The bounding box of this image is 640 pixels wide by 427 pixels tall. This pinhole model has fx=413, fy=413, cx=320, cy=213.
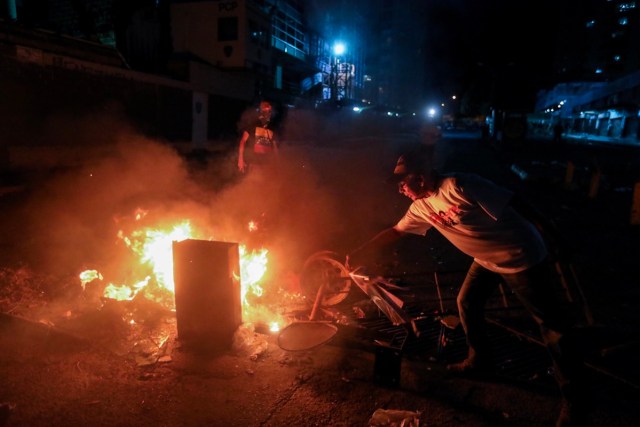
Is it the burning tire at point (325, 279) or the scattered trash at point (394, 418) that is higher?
the burning tire at point (325, 279)

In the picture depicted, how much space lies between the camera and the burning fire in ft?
15.4

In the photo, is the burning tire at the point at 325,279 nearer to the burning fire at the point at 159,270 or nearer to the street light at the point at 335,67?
the burning fire at the point at 159,270

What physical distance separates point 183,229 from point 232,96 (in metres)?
19.9

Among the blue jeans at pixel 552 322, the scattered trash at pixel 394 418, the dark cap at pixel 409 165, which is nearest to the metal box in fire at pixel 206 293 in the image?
the scattered trash at pixel 394 418

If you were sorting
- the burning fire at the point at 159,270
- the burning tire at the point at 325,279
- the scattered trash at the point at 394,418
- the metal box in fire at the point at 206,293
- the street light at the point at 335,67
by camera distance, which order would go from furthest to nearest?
the street light at the point at 335,67 → the burning fire at the point at 159,270 → the burning tire at the point at 325,279 → the metal box in fire at the point at 206,293 → the scattered trash at the point at 394,418

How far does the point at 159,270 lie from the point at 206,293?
4.52 ft

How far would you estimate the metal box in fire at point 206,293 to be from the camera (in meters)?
3.75

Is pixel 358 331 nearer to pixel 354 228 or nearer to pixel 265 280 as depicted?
pixel 265 280

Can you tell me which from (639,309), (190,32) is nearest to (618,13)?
(190,32)

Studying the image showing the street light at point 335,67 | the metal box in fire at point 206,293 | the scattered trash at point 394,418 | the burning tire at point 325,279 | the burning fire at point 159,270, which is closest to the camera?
the scattered trash at point 394,418

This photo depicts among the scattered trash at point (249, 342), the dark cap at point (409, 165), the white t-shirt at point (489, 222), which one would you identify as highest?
the dark cap at point (409, 165)

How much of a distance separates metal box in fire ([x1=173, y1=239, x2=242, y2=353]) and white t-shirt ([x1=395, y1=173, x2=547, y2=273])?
195 centimetres

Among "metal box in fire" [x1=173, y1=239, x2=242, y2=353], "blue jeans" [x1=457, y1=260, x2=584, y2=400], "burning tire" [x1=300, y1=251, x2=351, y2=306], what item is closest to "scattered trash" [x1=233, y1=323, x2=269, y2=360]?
"metal box in fire" [x1=173, y1=239, x2=242, y2=353]

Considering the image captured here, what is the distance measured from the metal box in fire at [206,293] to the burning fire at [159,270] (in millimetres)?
595
